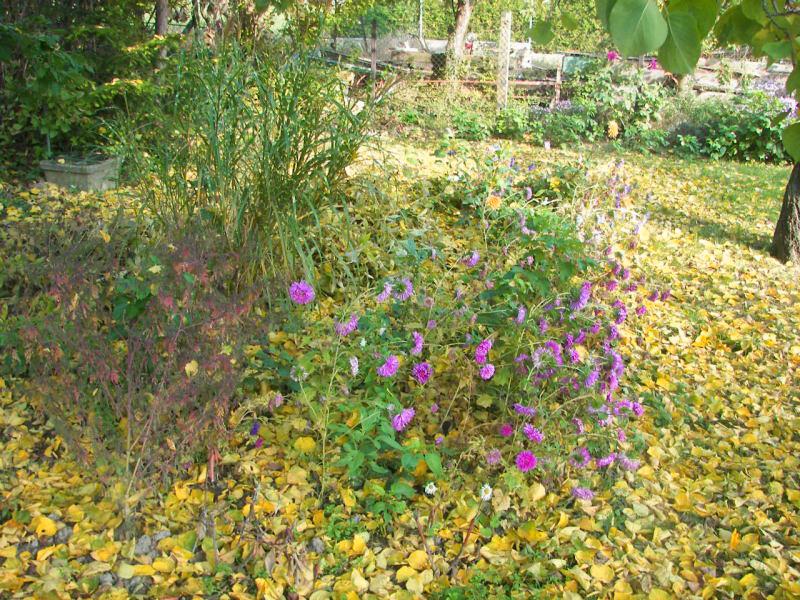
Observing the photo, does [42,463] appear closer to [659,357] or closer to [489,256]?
[489,256]

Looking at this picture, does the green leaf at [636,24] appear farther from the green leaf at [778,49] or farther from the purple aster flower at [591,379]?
the purple aster flower at [591,379]

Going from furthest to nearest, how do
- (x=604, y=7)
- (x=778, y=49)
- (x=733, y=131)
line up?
1. (x=733, y=131)
2. (x=778, y=49)
3. (x=604, y=7)

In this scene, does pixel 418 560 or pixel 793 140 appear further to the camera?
pixel 418 560

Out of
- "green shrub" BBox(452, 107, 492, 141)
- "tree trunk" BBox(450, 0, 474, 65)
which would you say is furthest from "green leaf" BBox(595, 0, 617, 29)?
"tree trunk" BBox(450, 0, 474, 65)

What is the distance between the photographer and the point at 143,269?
2156 mm

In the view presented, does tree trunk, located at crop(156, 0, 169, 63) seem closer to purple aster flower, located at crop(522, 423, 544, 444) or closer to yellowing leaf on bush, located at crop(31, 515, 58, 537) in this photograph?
yellowing leaf on bush, located at crop(31, 515, 58, 537)

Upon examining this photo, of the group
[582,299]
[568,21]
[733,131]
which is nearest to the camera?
[568,21]

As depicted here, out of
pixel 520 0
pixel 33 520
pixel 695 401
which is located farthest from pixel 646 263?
pixel 520 0

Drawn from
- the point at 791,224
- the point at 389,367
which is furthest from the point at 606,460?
the point at 791,224

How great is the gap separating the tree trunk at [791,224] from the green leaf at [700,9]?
4.64 metres

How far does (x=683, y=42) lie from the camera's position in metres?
0.95

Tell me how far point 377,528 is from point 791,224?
423cm

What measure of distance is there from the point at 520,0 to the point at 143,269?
23522mm

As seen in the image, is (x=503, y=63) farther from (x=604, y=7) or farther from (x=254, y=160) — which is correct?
(x=604, y=7)
